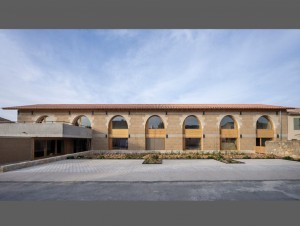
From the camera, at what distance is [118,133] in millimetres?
25859

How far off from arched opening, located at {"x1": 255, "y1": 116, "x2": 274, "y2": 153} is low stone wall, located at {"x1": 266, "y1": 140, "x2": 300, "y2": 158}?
3.08 m

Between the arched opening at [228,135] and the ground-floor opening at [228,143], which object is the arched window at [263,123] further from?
the ground-floor opening at [228,143]

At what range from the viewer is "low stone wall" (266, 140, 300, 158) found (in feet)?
64.0

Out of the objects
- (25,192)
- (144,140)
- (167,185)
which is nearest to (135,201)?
(167,185)

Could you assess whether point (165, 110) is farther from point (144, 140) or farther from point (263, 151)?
point (263, 151)

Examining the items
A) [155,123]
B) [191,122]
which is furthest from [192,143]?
[155,123]

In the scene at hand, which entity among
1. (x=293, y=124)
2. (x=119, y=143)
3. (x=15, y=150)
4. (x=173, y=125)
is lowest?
(x=119, y=143)

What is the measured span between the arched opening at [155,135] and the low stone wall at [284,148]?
13.9 metres

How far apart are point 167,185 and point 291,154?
1864cm

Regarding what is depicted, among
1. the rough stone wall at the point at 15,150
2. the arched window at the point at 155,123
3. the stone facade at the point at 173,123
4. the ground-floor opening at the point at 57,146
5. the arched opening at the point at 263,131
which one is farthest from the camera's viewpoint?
the arched window at the point at 155,123

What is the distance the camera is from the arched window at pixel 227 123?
25.8m

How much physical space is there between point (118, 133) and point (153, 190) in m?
18.1

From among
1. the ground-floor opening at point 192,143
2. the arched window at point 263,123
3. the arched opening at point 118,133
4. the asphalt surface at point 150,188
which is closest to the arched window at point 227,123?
the arched window at point 263,123

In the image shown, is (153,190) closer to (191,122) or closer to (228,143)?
(191,122)
